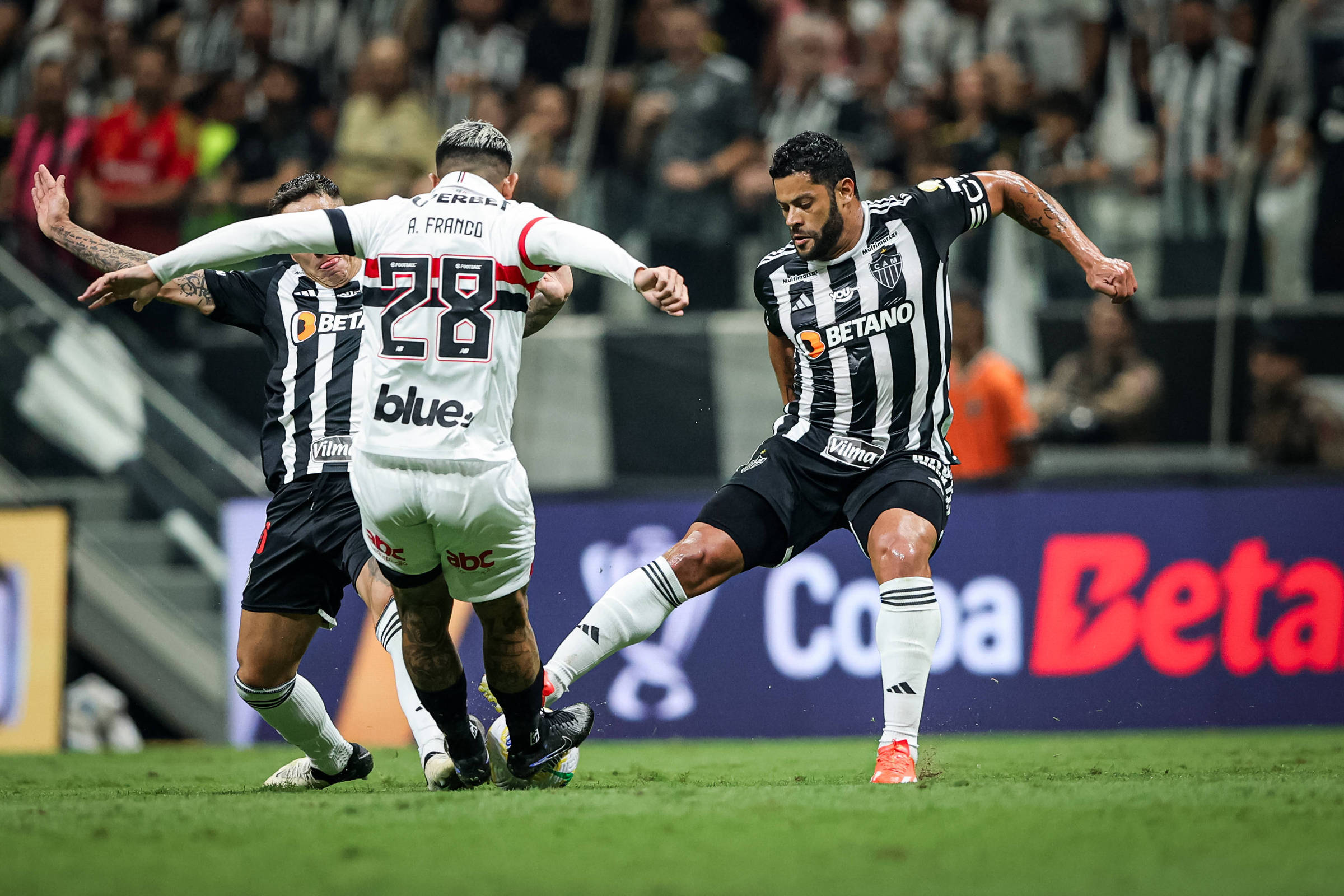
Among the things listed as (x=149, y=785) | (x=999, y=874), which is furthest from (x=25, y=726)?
(x=999, y=874)

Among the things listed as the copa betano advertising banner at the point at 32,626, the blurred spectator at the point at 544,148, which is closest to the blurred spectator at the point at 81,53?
the blurred spectator at the point at 544,148

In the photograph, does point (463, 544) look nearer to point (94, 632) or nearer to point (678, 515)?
point (678, 515)

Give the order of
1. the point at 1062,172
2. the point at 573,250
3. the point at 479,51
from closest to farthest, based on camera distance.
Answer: the point at 573,250
the point at 1062,172
the point at 479,51

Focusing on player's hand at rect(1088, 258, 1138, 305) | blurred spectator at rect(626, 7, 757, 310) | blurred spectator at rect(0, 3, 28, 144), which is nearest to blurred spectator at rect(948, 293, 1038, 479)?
blurred spectator at rect(626, 7, 757, 310)

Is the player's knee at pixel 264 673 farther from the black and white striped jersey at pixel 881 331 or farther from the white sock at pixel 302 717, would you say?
the black and white striped jersey at pixel 881 331

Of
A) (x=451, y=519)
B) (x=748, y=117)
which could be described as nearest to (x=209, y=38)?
(x=748, y=117)

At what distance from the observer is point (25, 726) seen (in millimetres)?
9602

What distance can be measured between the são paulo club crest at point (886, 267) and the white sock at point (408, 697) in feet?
7.45

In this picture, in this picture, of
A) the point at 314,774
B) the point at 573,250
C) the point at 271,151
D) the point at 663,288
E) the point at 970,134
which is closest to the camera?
the point at 663,288

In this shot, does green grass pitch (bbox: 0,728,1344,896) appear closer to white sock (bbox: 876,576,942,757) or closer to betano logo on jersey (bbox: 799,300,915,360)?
white sock (bbox: 876,576,942,757)

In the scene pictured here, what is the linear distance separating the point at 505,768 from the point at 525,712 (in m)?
0.32

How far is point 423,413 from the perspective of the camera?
483 centimetres

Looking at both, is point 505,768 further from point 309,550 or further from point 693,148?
point 693,148

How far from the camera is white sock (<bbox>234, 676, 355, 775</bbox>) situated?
5914mm
